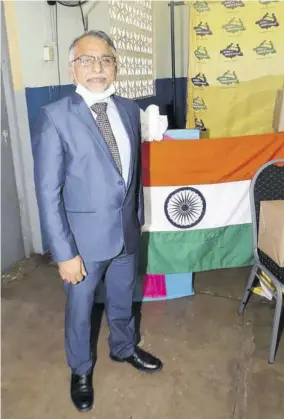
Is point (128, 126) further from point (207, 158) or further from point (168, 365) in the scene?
point (168, 365)

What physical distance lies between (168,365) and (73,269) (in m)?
0.78

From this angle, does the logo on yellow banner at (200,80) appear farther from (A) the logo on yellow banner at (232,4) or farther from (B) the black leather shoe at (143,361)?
(B) the black leather shoe at (143,361)

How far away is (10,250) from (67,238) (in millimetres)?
1584

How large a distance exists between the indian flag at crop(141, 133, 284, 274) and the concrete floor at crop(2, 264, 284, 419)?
12.1 inches

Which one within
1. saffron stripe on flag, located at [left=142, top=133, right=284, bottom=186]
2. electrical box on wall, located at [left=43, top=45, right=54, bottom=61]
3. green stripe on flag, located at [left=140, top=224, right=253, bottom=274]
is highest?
electrical box on wall, located at [left=43, top=45, right=54, bottom=61]

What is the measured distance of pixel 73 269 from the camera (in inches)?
56.5

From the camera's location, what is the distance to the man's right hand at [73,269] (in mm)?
1427

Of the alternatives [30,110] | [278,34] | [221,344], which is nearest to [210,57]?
[278,34]

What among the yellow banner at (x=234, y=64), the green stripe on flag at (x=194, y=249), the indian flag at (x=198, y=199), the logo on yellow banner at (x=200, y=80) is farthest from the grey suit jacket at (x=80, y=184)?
the logo on yellow banner at (x=200, y=80)

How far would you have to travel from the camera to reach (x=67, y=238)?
1.40 metres

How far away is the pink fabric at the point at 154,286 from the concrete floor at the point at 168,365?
2.9 inches

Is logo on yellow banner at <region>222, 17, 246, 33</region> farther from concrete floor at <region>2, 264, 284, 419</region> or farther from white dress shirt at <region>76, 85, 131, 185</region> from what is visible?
white dress shirt at <region>76, 85, 131, 185</region>

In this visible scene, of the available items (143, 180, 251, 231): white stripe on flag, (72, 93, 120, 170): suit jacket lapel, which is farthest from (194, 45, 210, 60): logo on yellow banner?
(72, 93, 120, 170): suit jacket lapel

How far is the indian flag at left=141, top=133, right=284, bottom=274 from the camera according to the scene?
2127 mm
